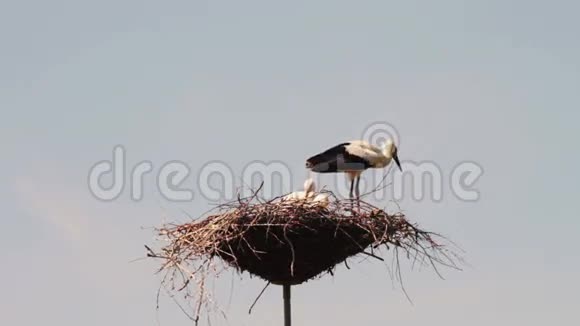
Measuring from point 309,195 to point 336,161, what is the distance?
1.19m

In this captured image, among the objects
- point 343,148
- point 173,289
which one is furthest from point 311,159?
point 173,289

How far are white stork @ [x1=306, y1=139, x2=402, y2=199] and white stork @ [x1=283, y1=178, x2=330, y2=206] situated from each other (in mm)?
634

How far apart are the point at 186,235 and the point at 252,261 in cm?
48

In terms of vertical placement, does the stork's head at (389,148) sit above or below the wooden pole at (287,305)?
above

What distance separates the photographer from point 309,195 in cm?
824

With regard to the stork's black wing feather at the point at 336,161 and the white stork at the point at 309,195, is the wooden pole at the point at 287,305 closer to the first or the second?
the white stork at the point at 309,195

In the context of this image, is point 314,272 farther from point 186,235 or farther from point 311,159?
point 311,159

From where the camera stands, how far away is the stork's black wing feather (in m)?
9.32

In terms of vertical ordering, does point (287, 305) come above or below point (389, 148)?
below

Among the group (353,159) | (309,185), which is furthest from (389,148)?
(309,185)

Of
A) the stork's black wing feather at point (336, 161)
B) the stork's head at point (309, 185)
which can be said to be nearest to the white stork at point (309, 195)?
the stork's head at point (309, 185)

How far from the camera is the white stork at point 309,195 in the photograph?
7.85 meters

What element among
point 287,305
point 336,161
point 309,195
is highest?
point 336,161

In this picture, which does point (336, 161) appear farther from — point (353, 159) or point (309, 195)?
point (309, 195)
